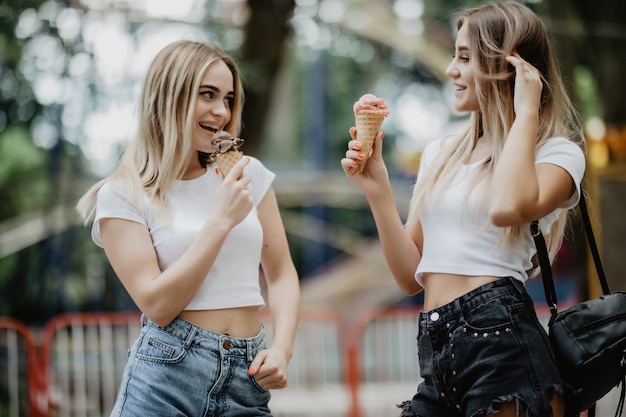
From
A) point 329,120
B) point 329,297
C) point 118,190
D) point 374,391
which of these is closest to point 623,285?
point 374,391

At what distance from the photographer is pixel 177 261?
235cm

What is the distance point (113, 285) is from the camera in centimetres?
970

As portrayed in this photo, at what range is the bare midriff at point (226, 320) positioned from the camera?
7.93 feet

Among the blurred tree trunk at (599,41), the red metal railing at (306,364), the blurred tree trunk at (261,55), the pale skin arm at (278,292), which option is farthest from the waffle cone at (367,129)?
the blurred tree trunk at (261,55)

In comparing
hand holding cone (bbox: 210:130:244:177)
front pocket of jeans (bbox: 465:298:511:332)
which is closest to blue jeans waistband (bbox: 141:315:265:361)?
hand holding cone (bbox: 210:130:244:177)

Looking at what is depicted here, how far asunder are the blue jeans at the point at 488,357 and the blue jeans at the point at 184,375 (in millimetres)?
577

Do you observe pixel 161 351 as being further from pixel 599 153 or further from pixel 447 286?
pixel 599 153

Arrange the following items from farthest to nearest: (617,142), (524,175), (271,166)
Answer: (271,166), (617,142), (524,175)

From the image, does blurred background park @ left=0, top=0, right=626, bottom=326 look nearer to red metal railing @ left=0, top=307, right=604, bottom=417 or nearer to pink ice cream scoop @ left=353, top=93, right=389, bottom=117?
red metal railing @ left=0, top=307, right=604, bottom=417

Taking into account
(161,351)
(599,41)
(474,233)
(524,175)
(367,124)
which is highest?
(599,41)

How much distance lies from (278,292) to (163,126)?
2.22 feet

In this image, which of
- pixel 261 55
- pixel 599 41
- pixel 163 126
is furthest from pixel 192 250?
pixel 599 41

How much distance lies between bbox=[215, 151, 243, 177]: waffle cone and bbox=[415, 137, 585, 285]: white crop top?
2.04ft

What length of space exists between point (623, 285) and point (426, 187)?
5.05m
